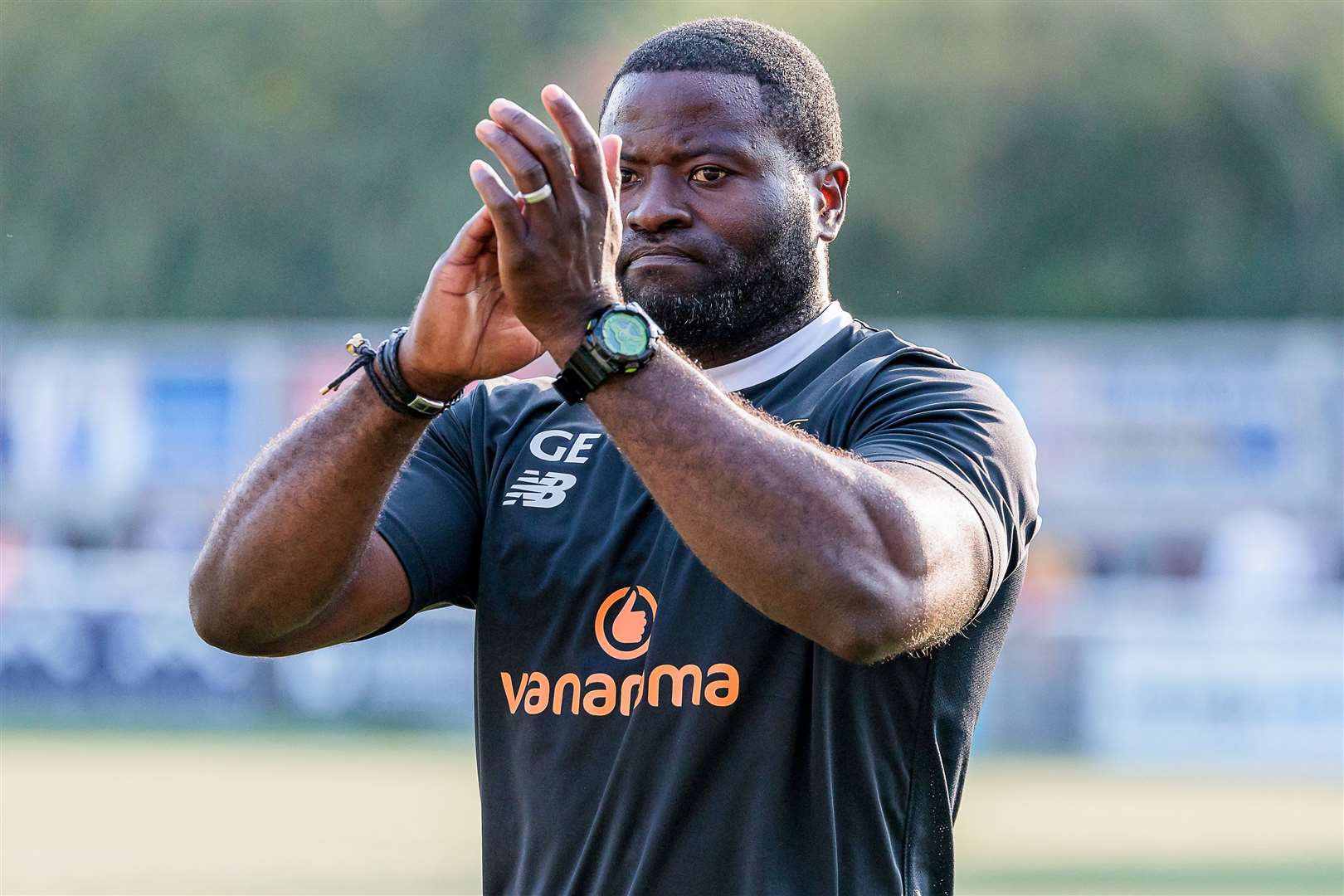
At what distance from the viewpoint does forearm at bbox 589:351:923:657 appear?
272 cm

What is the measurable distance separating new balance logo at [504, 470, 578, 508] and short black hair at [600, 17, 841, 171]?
2.45 feet

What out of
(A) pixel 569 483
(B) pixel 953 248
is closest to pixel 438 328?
(A) pixel 569 483

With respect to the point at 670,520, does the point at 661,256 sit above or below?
above

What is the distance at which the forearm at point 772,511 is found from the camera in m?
2.72

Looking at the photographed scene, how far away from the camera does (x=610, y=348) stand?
2.76 m

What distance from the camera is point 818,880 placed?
3000 mm

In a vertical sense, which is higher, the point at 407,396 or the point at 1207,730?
the point at 407,396

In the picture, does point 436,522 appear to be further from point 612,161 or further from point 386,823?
point 386,823

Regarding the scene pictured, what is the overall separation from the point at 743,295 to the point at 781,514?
2.98 ft

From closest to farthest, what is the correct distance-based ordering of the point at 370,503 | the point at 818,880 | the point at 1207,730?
1. the point at 818,880
2. the point at 370,503
3. the point at 1207,730

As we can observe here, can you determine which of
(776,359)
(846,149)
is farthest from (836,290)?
(776,359)

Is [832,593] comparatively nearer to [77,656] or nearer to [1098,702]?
[1098,702]

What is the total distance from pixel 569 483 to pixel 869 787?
2.50ft

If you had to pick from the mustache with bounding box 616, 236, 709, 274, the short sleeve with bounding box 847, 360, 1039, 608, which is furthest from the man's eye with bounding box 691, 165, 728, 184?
the short sleeve with bounding box 847, 360, 1039, 608
